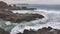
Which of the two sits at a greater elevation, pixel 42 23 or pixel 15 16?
pixel 15 16

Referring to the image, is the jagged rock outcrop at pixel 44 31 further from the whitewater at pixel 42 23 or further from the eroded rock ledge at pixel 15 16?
the eroded rock ledge at pixel 15 16

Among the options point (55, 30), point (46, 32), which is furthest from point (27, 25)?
point (55, 30)

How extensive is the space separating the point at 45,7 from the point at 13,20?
0.50 metres

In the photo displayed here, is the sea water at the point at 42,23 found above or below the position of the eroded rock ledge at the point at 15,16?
below

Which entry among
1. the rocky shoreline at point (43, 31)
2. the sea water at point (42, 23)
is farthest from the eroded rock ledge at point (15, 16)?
the rocky shoreline at point (43, 31)

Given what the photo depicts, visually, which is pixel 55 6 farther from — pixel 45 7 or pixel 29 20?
pixel 29 20

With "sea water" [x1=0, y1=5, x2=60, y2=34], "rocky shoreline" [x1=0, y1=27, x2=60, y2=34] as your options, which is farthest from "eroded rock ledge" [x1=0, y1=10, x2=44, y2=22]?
"rocky shoreline" [x1=0, y1=27, x2=60, y2=34]

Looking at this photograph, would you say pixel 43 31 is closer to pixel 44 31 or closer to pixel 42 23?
pixel 44 31

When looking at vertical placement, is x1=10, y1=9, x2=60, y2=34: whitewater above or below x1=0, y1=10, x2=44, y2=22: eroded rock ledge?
below

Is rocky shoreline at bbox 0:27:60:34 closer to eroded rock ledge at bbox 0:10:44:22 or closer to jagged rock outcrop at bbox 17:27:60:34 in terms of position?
jagged rock outcrop at bbox 17:27:60:34

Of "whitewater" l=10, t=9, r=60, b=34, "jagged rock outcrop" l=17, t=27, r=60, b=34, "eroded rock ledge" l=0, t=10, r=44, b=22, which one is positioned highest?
"eroded rock ledge" l=0, t=10, r=44, b=22

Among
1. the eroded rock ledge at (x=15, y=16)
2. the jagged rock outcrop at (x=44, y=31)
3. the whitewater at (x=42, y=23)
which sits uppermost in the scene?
the eroded rock ledge at (x=15, y=16)

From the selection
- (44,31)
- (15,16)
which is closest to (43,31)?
(44,31)

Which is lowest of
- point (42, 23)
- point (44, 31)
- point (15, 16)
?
point (44, 31)
